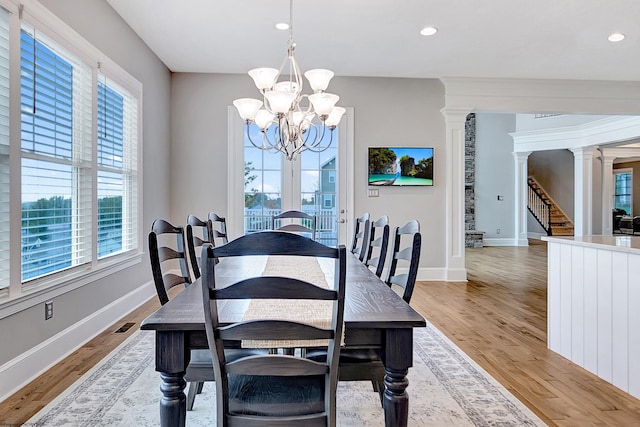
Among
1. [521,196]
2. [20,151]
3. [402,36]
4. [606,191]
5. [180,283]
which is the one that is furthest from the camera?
[521,196]

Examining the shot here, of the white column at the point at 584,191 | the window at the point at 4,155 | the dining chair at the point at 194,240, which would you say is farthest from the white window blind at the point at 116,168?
the white column at the point at 584,191

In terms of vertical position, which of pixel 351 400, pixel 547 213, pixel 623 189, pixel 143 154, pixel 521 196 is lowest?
pixel 351 400

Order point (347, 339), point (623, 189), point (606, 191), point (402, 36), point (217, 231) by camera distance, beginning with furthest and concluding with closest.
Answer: point (623, 189)
point (606, 191)
point (402, 36)
point (217, 231)
point (347, 339)

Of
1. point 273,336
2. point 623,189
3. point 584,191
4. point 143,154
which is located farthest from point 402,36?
point 623,189

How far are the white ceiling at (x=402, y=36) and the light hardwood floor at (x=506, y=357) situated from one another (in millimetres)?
2709

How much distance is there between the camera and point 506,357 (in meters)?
2.86

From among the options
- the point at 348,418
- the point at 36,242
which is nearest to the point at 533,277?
the point at 348,418

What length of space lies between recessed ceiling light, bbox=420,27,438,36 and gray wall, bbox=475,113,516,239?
24.0 ft

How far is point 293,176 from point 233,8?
2.32 m

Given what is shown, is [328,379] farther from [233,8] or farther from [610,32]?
[610,32]

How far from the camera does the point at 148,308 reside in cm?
407

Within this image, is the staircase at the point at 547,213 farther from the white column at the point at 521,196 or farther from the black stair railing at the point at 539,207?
the white column at the point at 521,196

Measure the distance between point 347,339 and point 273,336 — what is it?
287 mm

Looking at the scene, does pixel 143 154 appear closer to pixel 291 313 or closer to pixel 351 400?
pixel 351 400
